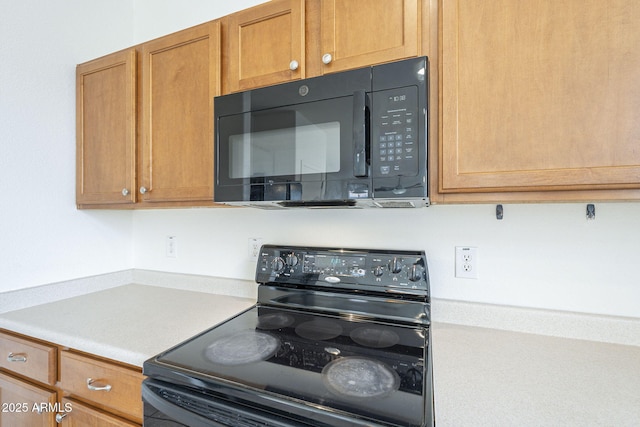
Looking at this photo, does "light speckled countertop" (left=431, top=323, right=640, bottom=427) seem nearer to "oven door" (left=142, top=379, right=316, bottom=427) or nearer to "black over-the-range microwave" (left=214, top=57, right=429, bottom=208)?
"oven door" (left=142, top=379, right=316, bottom=427)

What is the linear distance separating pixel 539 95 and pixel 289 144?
724 millimetres

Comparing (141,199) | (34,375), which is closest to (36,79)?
(141,199)

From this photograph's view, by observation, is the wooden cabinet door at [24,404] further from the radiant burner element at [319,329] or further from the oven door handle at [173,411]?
the radiant burner element at [319,329]

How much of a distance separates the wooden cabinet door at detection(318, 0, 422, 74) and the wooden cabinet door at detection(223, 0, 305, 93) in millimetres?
89

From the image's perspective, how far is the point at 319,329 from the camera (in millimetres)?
1097

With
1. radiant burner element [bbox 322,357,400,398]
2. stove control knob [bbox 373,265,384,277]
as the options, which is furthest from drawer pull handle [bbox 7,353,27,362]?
stove control knob [bbox 373,265,384,277]

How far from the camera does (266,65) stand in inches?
45.3

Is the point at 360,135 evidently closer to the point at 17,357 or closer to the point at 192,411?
the point at 192,411

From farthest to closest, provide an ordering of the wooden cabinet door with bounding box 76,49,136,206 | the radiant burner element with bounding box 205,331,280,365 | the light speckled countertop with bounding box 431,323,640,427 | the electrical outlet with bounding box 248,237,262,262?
the electrical outlet with bounding box 248,237,262,262, the wooden cabinet door with bounding box 76,49,136,206, the radiant burner element with bounding box 205,331,280,365, the light speckled countertop with bounding box 431,323,640,427

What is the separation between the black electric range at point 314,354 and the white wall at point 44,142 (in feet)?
3.41

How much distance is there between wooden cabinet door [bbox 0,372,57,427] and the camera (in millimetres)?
1126

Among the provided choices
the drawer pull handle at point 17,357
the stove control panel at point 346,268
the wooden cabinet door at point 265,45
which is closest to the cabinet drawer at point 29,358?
the drawer pull handle at point 17,357

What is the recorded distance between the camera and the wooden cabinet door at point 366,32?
37.3 inches

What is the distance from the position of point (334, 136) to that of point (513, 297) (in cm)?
86
